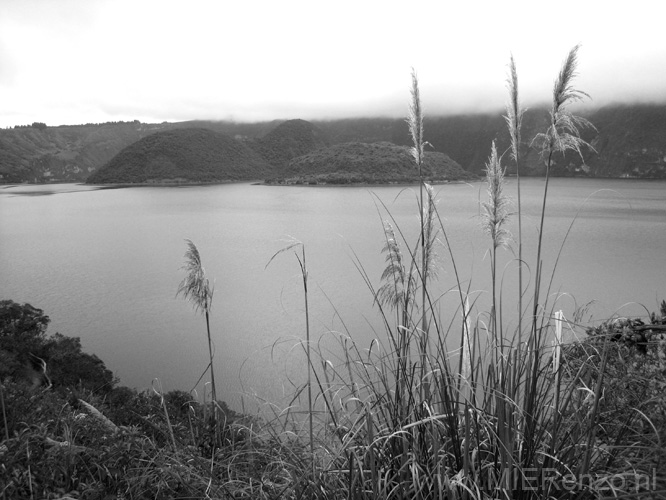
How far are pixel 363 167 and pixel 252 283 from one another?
79.8 metres

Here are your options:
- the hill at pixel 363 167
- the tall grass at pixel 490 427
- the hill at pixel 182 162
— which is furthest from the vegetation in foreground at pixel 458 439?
the hill at pixel 182 162

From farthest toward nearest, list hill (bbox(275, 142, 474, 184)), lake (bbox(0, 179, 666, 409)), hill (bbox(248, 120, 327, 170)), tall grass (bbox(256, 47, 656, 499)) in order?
hill (bbox(248, 120, 327, 170)), hill (bbox(275, 142, 474, 184)), lake (bbox(0, 179, 666, 409)), tall grass (bbox(256, 47, 656, 499))

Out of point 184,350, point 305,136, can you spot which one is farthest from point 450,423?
point 305,136

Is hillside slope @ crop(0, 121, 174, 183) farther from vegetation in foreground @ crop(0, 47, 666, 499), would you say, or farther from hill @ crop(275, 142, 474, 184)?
vegetation in foreground @ crop(0, 47, 666, 499)

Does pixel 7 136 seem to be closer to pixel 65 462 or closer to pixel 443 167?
pixel 443 167

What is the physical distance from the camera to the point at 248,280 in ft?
55.4

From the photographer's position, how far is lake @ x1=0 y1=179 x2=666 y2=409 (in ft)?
31.7

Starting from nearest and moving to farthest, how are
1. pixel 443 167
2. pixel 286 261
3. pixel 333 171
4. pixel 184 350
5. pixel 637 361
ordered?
pixel 637 361 → pixel 184 350 → pixel 286 261 → pixel 443 167 → pixel 333 171

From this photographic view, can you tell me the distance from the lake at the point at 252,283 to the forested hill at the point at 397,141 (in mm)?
35497

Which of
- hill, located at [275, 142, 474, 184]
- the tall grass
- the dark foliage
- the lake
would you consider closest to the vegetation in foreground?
the tall grass

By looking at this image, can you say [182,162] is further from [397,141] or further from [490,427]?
[490,427]

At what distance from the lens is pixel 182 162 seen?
114188mm

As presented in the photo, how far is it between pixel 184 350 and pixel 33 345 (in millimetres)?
3466

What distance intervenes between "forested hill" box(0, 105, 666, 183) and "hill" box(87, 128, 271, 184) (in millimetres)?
16718
